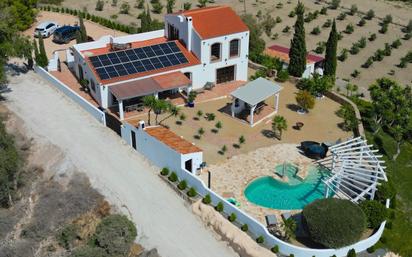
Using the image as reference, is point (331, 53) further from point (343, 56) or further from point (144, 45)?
point (144, 45)

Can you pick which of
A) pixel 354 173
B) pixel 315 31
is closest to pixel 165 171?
pixel 354 173

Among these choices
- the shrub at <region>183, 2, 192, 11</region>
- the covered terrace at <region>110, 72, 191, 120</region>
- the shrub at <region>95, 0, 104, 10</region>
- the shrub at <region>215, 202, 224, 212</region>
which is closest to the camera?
the shrub at <region>215, 202, 224, 212</region>

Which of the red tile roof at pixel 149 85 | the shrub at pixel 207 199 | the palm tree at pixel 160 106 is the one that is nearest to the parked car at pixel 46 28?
the red tile roof at pixel 149 85

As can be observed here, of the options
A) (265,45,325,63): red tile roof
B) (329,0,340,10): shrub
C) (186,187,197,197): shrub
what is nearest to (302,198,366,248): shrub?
(186,187,197,197): shrub

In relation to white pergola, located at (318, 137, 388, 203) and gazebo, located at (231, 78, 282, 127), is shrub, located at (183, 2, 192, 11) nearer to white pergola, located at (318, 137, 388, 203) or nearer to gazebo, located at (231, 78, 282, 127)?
gazebo, located at (231, 78, 282, 127)

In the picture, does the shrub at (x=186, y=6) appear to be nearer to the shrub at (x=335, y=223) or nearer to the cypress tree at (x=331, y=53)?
the cypress tree at (x=331, y=53)

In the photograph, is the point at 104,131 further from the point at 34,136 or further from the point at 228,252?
the point at 228,252

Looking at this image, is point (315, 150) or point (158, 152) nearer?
point (158, 152)

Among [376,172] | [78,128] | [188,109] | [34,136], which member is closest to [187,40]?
[188,109]
